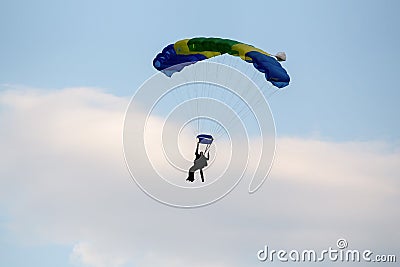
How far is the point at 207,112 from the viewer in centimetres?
4112

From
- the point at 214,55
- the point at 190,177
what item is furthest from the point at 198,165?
the point at 214,55

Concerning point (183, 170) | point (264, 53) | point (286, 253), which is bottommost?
point (286, 253)

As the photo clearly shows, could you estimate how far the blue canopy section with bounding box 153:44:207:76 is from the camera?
138ft

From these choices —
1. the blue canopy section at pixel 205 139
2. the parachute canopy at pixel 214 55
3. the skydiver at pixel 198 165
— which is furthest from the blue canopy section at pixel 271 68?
the skydiver at pixel 198 165

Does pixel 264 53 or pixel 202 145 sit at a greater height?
pixel 264 53

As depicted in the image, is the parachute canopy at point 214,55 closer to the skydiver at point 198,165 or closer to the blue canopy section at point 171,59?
the blue canopy section at point 171,59

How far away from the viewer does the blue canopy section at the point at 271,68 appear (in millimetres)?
38938

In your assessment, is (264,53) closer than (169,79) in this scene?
Yes

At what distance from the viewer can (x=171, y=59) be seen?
42.3m

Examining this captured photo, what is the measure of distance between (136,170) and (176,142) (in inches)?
89.7

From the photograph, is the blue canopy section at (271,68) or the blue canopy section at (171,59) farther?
the blue canopy section at (171,59)

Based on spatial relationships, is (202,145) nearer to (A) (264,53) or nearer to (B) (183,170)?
(B) (183,170)

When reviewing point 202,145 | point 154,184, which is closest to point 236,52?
point 202,145

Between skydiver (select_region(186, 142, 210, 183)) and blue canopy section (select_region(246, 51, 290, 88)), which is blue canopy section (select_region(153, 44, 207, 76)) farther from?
skydiver (select_region(186, 142, 210, 183))
